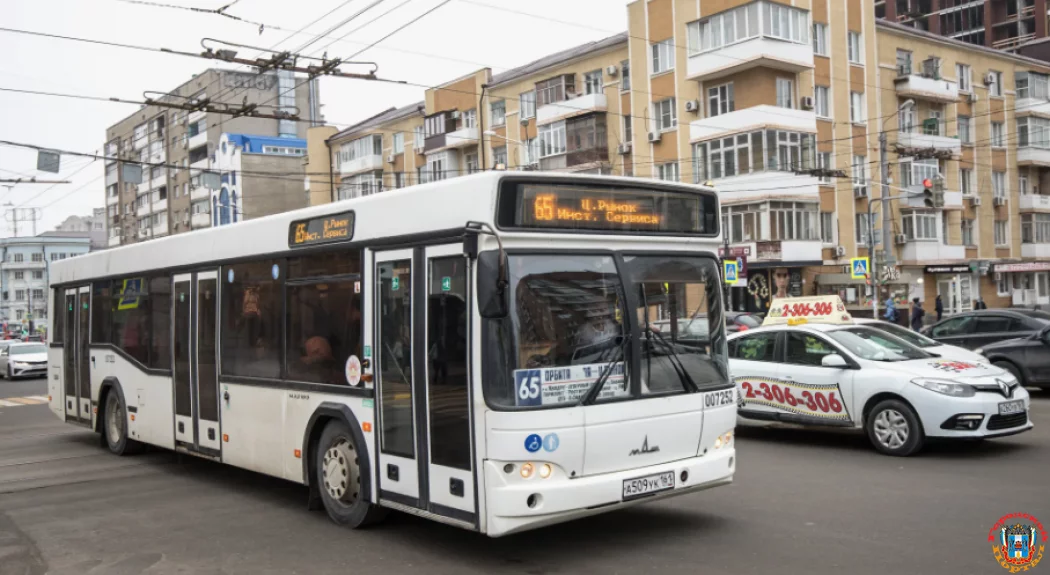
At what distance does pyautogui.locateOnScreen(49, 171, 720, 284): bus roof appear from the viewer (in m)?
6.75

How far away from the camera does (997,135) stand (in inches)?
2144

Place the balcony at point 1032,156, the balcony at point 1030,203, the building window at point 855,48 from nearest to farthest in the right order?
the building window at point 855,48 < the balcony at point 1032,156 < the balcony at point 1030,203

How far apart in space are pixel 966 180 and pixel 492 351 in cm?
5312

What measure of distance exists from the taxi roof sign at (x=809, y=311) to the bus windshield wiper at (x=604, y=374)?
6.31 metres

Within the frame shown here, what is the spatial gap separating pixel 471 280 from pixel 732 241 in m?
37.1

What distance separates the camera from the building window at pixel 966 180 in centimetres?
5266

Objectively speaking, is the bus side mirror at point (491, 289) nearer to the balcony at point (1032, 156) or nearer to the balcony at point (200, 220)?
the balcony at point (1032, 156)

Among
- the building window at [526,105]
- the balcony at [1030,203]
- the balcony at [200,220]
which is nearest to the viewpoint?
the building window at [526,105]

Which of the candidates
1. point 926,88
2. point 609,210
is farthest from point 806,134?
point 609,210

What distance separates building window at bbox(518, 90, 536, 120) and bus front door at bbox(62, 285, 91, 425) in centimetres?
3968

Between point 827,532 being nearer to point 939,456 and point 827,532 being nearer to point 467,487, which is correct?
point 467,487

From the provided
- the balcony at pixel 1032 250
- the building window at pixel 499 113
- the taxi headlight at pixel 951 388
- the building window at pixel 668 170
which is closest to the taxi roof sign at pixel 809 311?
the taxi headlight at pixel 951 388

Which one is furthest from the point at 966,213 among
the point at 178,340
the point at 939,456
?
the point at 178,340

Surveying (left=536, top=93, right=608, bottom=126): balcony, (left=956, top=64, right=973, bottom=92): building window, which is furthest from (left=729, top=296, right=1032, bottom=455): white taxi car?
(left=956, top=64, right=973, bottom=92): building window
